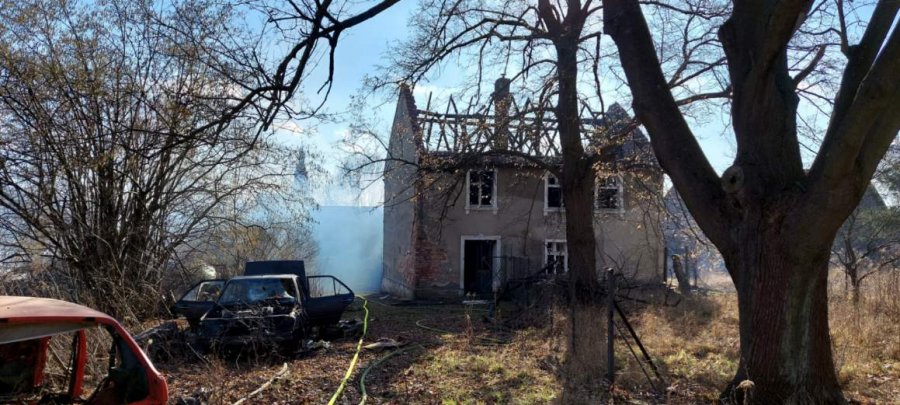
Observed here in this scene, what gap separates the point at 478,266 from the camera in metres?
23.6

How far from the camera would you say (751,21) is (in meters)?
6.26

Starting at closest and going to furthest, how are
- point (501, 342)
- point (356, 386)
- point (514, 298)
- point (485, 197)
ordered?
point (356, 386) < point (501, 342) < point (514, 298) < point (485, 197)

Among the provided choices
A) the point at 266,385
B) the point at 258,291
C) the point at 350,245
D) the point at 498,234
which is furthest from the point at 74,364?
the point at 350,245

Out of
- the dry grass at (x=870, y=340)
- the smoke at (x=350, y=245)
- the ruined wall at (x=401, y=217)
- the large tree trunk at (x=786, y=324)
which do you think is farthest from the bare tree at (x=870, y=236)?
the smoke at (x=350, y=245)

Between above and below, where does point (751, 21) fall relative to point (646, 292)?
above

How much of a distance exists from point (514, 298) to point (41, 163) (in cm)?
1245

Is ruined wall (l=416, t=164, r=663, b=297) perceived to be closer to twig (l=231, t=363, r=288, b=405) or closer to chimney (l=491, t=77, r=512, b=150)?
chimney (l=491, t=77, r=512, b=150)

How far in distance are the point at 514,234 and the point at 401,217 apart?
581 cm

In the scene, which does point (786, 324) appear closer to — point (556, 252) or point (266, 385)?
point (266, 385)

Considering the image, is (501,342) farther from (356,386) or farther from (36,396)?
(36,396)

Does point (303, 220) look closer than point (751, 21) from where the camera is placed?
No

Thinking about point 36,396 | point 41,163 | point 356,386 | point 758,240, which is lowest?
point 356,386

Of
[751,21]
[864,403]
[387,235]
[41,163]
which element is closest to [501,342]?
[864,403]

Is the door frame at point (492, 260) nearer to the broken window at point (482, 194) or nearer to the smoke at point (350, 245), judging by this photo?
the broken window at point (482, 194)
